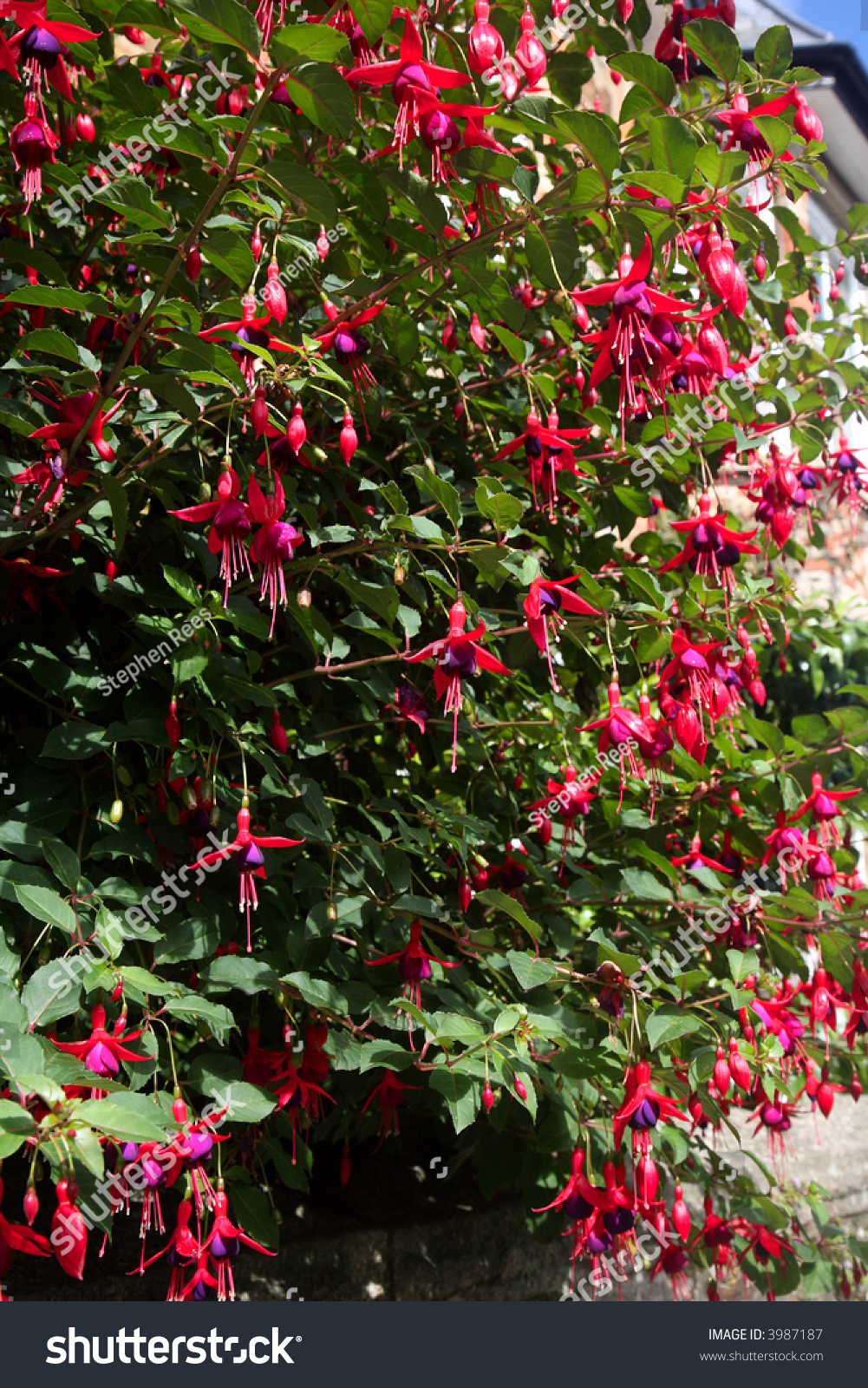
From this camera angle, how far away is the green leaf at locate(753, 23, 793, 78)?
1.04 meters

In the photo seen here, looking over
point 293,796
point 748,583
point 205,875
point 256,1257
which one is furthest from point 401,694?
point 256,1257

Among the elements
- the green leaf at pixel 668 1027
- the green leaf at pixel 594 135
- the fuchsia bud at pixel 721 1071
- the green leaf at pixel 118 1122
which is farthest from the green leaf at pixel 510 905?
the green leaf at pixel 594 135

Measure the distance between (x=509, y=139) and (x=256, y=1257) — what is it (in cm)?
185

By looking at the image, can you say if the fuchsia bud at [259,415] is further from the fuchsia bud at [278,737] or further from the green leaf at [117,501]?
the fuchsia bud at [278,737]

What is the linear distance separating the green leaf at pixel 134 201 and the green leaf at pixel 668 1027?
100 cm

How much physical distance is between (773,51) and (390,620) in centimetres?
75

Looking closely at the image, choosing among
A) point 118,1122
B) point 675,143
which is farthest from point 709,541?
point 118,1122

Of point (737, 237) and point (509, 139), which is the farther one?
point (509, 139)

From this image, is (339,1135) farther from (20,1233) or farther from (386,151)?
(386,151)

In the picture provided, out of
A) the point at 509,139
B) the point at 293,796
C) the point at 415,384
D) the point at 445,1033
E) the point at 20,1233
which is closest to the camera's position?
the point at 20,1233

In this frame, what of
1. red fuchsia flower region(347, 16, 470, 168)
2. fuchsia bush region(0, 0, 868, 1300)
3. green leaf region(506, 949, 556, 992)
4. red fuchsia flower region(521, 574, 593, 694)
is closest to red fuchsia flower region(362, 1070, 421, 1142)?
fuchsia bush region(0, 0, 868, 1300)

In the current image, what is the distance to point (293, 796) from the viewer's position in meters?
1.27

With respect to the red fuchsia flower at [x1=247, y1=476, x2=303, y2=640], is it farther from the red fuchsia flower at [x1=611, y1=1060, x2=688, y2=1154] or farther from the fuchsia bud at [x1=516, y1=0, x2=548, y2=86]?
the red fuchsia flower at [x1=611, y1=1060, x2=688, y2=1154]

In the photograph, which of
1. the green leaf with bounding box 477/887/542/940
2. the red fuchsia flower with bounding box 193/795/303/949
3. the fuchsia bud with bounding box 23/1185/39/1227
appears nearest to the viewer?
the fuchsia bud with bounding box 23/1185/39/1227
